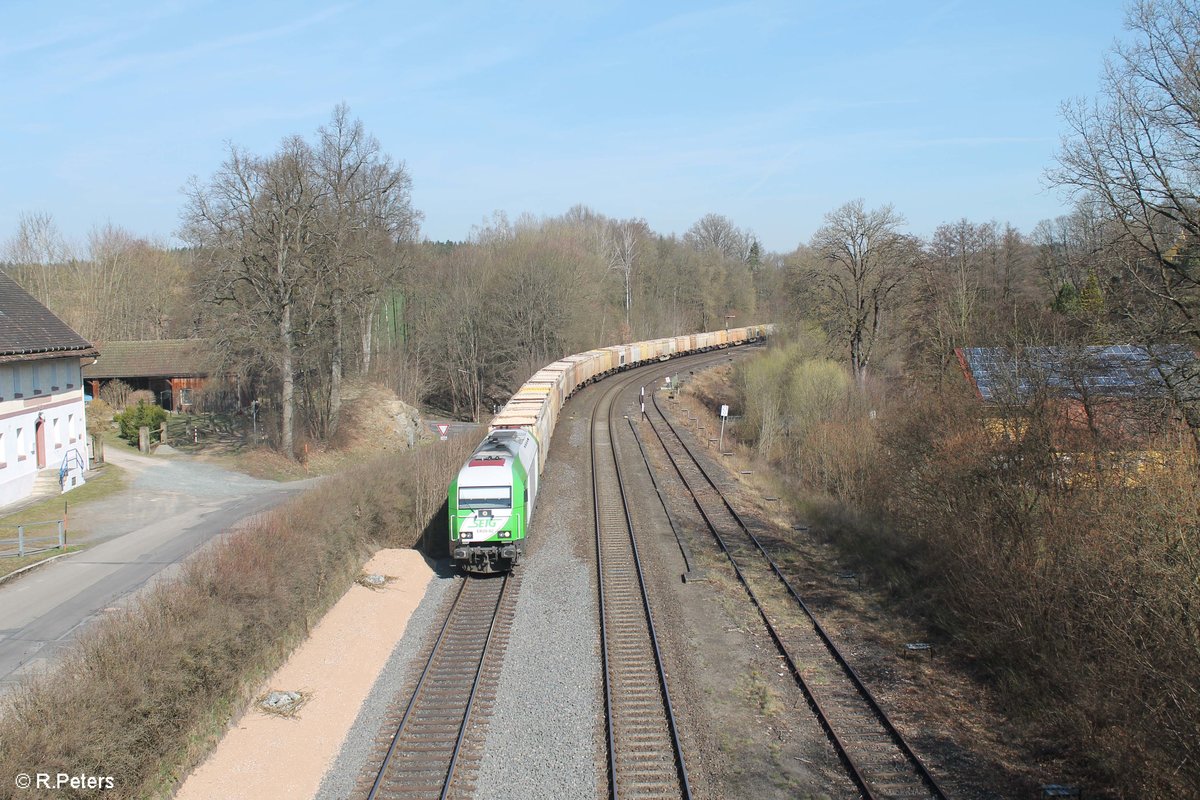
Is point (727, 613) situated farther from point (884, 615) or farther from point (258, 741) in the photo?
point (258, 741)

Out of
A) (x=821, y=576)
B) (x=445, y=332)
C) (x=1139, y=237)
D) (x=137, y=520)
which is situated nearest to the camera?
(x=1139, y=237)

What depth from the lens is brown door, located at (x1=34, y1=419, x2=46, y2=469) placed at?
1072 inches

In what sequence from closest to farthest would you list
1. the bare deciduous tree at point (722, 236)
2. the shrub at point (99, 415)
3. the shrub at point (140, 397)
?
the shrub at point (99, 415) < the shrub at point (140, 397) < the bare deciduous tree at point (722, 236)

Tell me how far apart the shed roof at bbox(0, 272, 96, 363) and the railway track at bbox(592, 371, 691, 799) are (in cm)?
1856

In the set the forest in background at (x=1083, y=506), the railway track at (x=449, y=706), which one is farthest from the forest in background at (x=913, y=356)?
the railway track at (x=449, y=706)

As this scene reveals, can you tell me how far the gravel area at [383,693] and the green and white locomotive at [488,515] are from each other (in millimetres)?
1087

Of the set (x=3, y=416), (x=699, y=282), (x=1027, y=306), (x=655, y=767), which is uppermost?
(x=699, y=282)

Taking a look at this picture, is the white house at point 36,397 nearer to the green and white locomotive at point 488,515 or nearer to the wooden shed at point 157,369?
the wooden shed at point 157,369

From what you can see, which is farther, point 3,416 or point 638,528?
point 3,416

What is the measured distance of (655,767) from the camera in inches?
430

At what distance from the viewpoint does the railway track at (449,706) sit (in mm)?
10672

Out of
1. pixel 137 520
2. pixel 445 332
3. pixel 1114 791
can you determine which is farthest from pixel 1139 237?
pixel 445 332

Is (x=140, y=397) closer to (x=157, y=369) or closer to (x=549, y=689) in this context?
(x=157, y=369)

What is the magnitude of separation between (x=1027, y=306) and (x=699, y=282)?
70.5 metres
